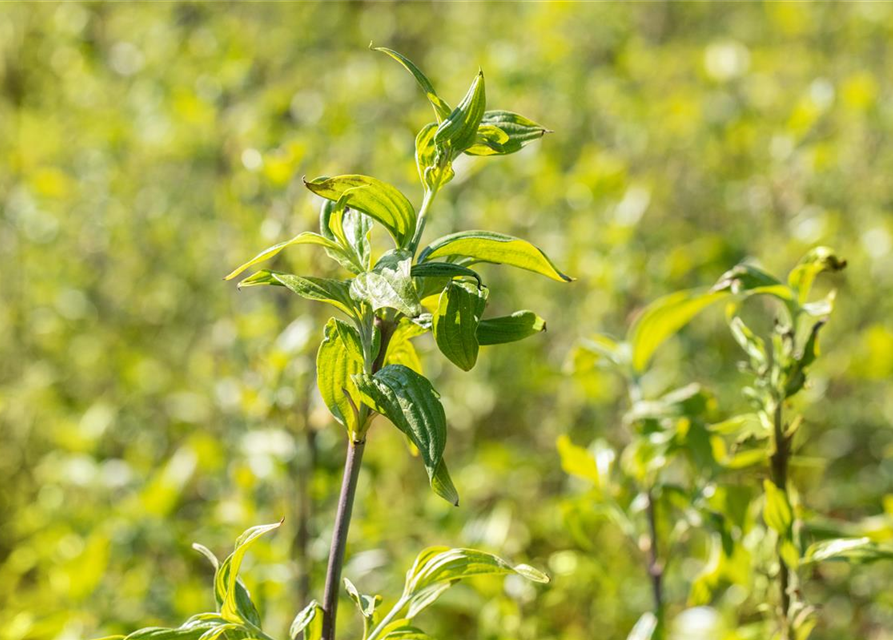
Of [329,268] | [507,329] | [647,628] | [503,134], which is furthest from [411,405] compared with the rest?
[329,268]

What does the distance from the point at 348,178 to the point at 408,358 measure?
0.17 m

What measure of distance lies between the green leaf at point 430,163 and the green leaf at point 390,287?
0.07 m

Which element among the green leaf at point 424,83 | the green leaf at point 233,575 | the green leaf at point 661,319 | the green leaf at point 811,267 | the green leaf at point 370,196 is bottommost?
the green leaf at point 233,575

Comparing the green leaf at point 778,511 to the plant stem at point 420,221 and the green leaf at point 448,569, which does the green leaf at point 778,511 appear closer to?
the green leaf at point 448,569

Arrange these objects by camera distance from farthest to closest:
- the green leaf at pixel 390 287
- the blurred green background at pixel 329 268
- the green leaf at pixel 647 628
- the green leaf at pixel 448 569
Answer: the blurred green background at pixel 329 268, the green leaf at pixel 647 628, the green leaf at pixel 448 569, the green leaf at pixel 390 287

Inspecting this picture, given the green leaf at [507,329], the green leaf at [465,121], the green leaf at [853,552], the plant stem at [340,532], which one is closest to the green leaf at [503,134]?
the green leaf at [465,121]

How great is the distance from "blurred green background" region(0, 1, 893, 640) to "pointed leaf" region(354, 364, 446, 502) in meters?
0.54

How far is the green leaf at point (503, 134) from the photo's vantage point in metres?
0.65

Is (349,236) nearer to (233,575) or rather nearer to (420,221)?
(420,221)

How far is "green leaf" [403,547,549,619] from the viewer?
666 millimetres

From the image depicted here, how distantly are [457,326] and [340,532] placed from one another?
19 centimetres

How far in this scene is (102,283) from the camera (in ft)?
10.4

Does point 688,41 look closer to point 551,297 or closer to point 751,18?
point 751,18

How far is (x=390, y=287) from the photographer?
1.89 ft
